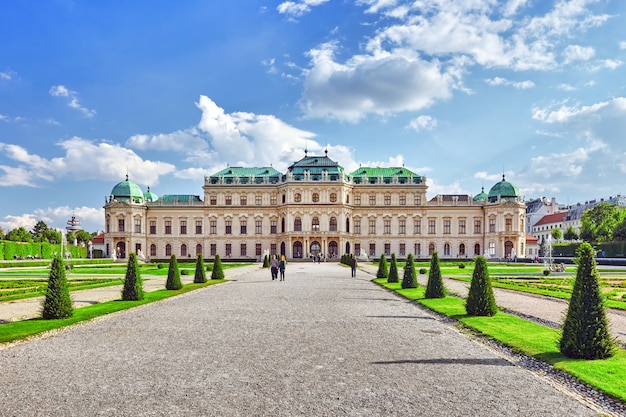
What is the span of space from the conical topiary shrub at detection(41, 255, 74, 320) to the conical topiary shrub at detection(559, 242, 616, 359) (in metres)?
11.3

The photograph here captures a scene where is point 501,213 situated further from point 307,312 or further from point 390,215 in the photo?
point 307,312

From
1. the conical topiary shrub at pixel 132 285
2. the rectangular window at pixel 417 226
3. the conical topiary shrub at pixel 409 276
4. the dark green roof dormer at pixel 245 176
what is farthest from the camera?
the dark green roof dormer at pixel 245 176

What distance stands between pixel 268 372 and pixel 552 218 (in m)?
116

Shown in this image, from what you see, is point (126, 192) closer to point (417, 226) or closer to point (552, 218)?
point (417, 226)

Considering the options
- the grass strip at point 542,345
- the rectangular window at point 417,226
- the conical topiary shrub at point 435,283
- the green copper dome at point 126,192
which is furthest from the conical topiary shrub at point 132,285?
the rectangular window at point 417,226

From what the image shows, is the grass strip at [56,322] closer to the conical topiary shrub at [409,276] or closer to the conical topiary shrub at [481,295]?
the conical topiary shrub at [481,295]

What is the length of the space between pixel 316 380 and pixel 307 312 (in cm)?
721

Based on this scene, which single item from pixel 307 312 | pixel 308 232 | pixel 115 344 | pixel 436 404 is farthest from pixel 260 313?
pixel 308 232

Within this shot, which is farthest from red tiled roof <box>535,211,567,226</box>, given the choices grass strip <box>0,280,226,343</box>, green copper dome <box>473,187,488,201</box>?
grass strip <box>0,280,226,343</box>

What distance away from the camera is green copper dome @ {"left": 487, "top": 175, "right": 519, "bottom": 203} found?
7219 cm

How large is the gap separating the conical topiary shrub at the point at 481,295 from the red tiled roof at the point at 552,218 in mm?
105711

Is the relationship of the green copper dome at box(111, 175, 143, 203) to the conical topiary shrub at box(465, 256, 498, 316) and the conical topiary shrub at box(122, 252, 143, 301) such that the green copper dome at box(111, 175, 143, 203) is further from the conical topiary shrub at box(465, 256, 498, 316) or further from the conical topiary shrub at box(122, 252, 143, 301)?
the conical topiary shrub at box(465, 256, 498, 316)

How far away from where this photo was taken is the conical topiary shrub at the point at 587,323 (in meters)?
8.39

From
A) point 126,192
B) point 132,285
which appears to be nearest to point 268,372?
point 132,285
